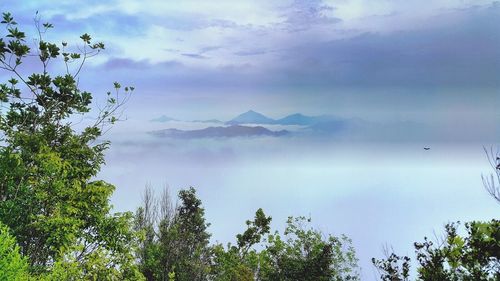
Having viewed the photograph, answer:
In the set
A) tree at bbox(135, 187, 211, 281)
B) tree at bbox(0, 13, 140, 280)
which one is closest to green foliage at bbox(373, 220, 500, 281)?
tree at bbox(0, 13, 140, 280)

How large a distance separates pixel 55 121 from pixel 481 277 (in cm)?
1034

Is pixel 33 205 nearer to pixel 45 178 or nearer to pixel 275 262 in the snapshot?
pixel 45 178

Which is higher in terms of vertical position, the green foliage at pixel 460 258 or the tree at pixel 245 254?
the tree at pixel 245 254

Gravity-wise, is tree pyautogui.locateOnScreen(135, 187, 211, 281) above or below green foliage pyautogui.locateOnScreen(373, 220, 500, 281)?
above

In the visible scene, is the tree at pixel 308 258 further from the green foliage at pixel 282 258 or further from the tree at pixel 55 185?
the tree at pixel 55 185

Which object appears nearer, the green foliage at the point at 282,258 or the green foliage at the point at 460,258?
the green foliage at the point at 460,258

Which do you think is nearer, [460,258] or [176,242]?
[460,258]

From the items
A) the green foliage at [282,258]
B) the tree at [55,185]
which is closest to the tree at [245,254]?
the green foliage at [282,258]

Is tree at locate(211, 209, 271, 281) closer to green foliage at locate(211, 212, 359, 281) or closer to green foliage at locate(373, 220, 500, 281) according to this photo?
green foliage at locate(211, 212, 359, 281)

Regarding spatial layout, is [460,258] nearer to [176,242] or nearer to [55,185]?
[55,185]

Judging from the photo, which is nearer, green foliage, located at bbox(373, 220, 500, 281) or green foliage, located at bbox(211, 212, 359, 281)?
green foliage, located at bbox(373, 220, 500, 281)

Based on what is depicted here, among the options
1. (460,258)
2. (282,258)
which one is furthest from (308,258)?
(460,258)

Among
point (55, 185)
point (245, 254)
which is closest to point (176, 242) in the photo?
point (245, 254)

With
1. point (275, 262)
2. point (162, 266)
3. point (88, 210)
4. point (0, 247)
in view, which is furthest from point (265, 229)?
point (0, 247)
